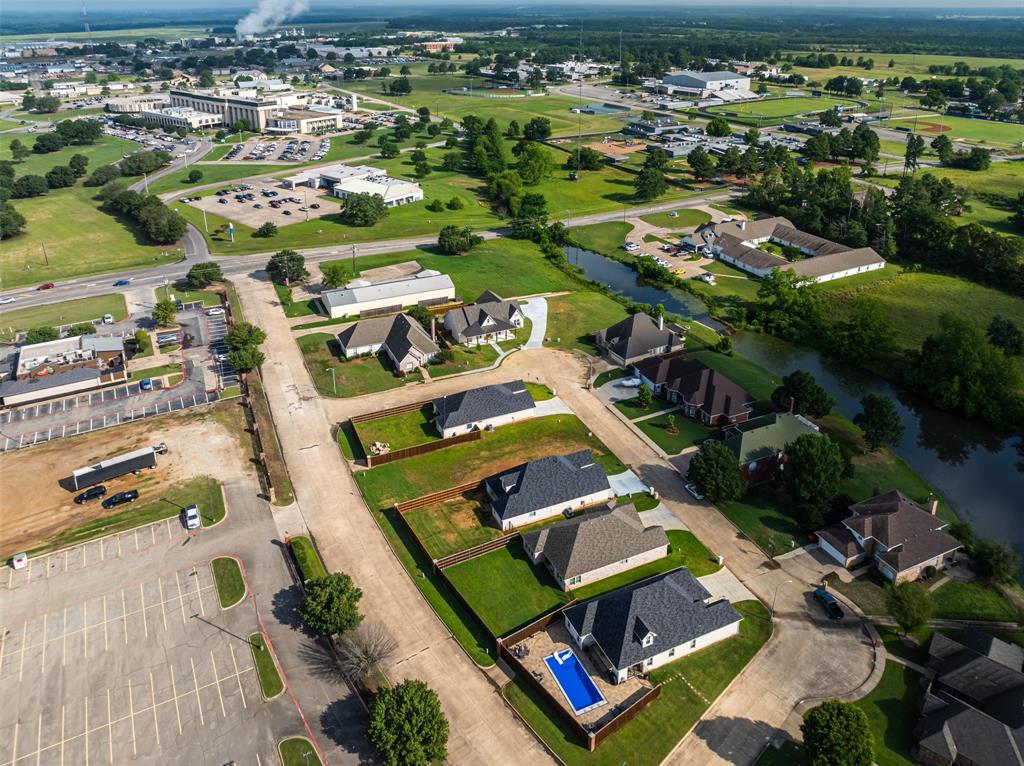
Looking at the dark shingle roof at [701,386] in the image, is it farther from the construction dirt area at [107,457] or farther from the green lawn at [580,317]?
the construction dirt area at [107,457]

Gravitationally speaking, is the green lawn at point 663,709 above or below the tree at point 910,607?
below

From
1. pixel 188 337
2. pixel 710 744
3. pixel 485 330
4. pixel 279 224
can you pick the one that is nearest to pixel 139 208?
pixel 279 224

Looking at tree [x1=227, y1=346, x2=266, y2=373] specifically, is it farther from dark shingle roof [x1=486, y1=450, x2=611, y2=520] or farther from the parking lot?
dark shingle roof [x1=486, y1=450, x2=611, y2=520]

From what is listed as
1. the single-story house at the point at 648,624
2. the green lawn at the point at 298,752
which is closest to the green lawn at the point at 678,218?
the single-story house at the point at 648,624

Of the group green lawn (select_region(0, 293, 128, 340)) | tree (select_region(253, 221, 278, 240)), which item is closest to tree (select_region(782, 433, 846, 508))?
green lawn (select_region(0, 293, 128, 340))

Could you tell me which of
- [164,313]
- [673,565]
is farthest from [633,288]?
[164,313]

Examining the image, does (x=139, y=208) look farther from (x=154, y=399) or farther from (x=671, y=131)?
(x=671, y=131)
